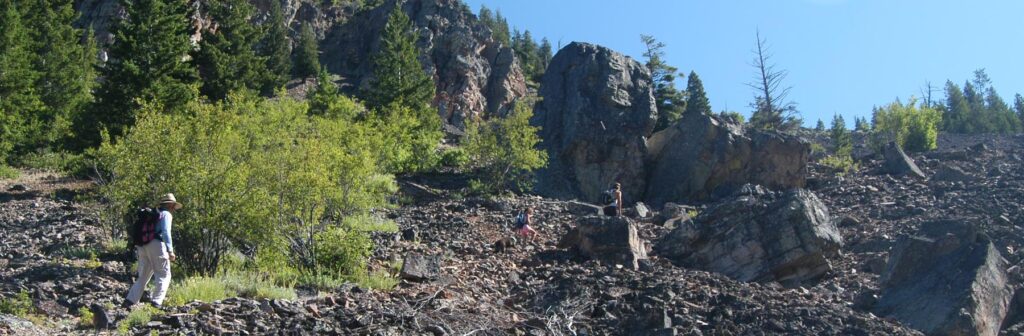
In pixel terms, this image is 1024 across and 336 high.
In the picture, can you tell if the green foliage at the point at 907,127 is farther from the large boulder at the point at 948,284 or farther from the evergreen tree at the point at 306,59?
the evergreen tree at the point at 306,59

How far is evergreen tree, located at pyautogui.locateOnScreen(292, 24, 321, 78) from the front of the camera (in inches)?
2406

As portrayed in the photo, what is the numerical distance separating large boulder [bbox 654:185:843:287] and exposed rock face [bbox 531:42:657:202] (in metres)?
11.9

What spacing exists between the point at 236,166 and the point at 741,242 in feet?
34.7

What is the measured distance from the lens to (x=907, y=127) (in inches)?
1802

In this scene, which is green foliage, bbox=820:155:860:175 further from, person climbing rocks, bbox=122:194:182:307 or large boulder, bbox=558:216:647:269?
person climbing rocks, bbox=122:194:182:307

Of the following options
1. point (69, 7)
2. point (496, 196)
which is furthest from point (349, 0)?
point (496, 196)

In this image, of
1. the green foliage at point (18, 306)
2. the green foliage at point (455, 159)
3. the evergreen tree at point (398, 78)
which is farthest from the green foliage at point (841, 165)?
the green foliage at point (18, 306)

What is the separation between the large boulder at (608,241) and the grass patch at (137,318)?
972cm

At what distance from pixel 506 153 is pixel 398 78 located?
1434 cm

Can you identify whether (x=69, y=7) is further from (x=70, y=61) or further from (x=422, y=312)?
(x=422, y=312)

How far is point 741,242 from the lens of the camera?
19.0m

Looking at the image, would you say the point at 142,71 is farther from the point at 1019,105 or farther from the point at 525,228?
the point at 1019,105

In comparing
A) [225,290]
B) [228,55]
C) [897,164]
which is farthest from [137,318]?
[228,55]

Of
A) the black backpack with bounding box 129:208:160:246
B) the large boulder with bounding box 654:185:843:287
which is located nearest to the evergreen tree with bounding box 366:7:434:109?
the large boulder with bounding box 654:185:843:287
